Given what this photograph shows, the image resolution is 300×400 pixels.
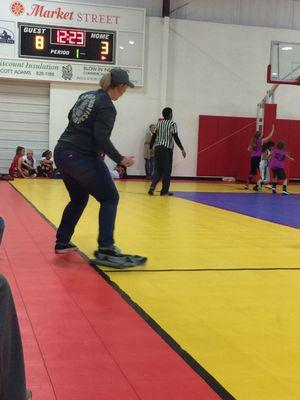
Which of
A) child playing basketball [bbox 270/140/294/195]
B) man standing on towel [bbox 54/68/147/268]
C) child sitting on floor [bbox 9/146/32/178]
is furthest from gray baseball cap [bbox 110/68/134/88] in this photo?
child sitting on floor [bbox 9/146/32/178]

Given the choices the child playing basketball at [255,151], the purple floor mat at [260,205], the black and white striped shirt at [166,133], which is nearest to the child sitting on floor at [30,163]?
the purple floor mat at [260,205]

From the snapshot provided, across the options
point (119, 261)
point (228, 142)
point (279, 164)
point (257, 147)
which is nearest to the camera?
point (119, 261)

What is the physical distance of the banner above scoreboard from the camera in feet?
57.5

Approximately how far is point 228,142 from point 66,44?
21.6 ft

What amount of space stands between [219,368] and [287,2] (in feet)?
65.6

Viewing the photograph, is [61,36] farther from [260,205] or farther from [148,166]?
[260,205]

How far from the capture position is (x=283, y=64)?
680 inches

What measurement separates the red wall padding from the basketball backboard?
2.84 metres

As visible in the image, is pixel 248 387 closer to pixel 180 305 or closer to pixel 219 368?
pixel 219 368

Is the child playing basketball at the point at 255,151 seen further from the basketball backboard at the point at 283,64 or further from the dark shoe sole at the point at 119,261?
the dark shoe sole at the point at 119,261

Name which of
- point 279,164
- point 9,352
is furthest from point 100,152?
point 279,164

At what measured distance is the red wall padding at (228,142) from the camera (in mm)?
19891

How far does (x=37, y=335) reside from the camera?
10.3 feet

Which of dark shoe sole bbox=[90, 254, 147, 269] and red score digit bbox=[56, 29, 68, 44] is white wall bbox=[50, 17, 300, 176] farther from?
dark shoe sole bbox=[90, 254, 147, 269]
